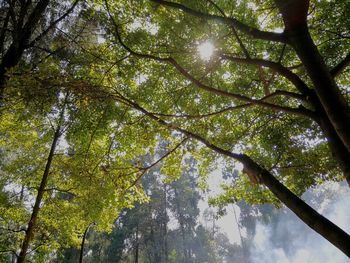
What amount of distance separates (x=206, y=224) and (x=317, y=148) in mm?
43326

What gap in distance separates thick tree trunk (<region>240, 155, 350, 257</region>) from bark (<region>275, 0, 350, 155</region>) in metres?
0.75

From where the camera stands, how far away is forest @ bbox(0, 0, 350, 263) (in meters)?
3.17

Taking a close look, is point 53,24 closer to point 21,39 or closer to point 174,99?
point 21,39

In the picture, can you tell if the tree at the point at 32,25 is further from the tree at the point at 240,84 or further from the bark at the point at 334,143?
the bark at the point at 334,143

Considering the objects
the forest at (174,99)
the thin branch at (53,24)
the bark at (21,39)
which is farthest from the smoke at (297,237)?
the bark at (21,39)

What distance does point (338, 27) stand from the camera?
5.19 m

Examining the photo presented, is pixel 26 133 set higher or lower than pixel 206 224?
lower

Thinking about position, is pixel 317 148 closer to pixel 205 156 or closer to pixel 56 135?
pixel 205 156

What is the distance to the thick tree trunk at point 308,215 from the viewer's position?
2651mm

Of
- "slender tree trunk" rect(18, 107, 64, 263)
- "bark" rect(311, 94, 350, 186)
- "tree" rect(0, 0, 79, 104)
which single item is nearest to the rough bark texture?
"slender tree trunk" rect(18, 107, 64, 263)

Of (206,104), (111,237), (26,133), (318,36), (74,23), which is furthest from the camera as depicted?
(111,237)

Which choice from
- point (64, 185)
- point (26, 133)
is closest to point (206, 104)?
point (64, 185)

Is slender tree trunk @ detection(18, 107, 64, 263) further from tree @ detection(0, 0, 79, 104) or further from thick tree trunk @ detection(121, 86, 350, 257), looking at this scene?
thick tree trunk @ detection(121, 86, 350, 257)

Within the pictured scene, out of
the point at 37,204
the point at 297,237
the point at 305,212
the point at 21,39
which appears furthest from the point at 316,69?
the point at 297,237
